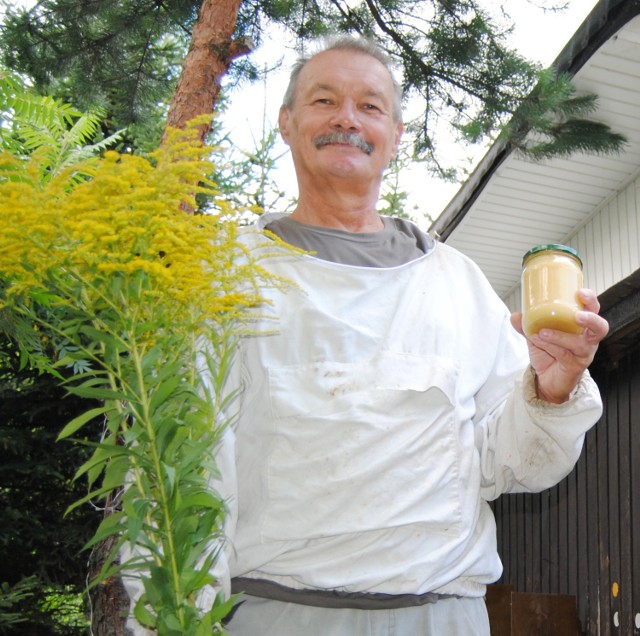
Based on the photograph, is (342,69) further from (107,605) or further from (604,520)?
(604,520)

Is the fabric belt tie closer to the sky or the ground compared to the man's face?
closer to the ground

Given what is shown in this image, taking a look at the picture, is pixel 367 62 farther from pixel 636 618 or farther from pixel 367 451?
pixel 636 618

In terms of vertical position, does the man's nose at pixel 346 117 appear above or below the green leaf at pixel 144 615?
above

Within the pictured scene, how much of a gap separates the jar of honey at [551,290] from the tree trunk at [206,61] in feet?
8.04

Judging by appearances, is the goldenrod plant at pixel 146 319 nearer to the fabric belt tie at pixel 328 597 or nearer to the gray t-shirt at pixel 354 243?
the fabric belt tie at pixel 328 597

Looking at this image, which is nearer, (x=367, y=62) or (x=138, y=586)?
(x=138, y=586)

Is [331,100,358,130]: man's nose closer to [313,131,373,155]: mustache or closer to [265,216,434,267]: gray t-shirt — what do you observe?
[313,131,373,155]: mustache

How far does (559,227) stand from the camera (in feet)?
26.9

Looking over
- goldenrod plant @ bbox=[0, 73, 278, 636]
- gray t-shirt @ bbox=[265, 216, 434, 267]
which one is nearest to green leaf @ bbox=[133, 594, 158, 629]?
goldenrod plant @ bbox=[0, 73, 278, 636]

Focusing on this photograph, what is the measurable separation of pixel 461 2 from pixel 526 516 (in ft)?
12.1

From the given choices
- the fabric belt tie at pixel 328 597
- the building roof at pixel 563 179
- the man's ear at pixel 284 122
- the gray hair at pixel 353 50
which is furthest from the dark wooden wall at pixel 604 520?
the fabric belt tie at pixel 328 597

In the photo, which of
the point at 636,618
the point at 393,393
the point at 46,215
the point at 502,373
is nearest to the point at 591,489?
the point at 636,618

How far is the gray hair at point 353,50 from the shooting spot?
2596mm

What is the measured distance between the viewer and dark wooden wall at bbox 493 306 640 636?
193 inches
